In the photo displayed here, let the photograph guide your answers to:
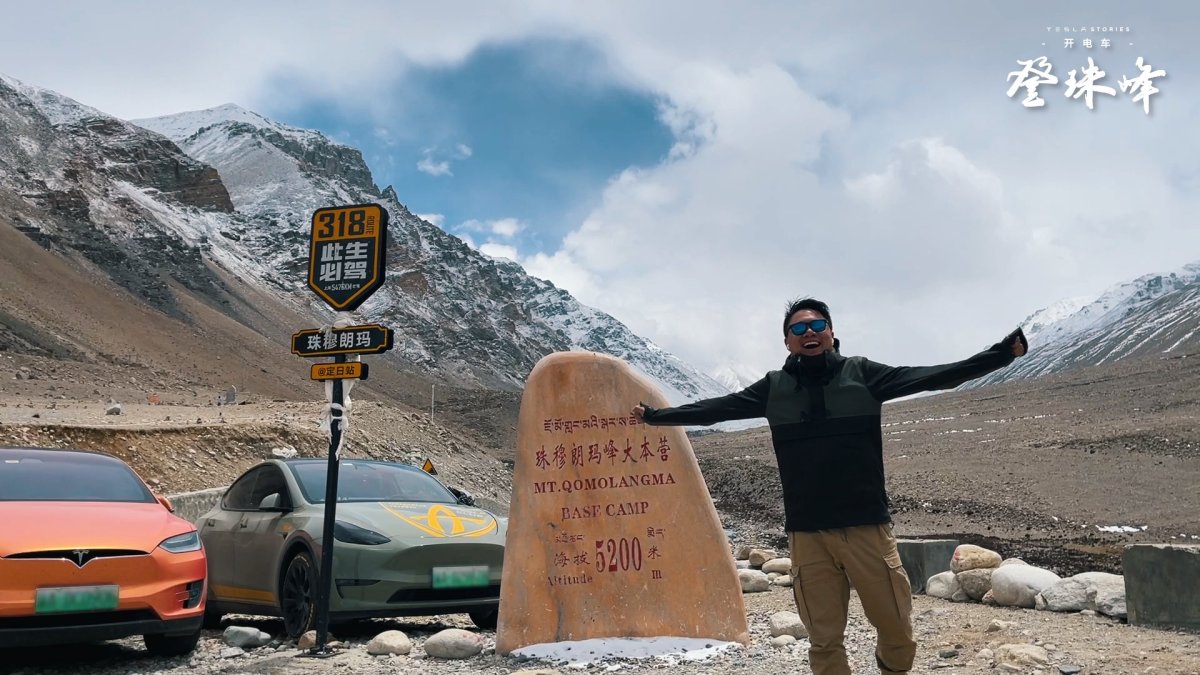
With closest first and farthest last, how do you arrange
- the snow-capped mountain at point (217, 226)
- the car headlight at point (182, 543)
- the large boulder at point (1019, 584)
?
the car headlight at point (182, 543) < the large boulder at point (1019, 584) < the snow-capped mountain at point (217, 226)

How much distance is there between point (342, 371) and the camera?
24.4ft

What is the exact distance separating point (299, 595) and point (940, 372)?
213 inches

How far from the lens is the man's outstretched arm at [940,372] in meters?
3.92

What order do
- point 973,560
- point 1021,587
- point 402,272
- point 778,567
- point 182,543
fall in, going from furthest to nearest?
point 402,272
point 778,567
point 973,560
point 1021,587
point 182,543

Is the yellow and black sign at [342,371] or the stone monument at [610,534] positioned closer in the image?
the stone monument at [610,534]

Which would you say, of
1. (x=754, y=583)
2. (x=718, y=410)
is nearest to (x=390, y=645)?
(x=718, y=410)

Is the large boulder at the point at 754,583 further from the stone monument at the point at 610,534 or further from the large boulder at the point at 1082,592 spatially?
the stone monument at the point at 610,534

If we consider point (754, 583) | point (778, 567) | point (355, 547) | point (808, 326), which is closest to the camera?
point (808, 326)

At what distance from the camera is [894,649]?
4.17 metres

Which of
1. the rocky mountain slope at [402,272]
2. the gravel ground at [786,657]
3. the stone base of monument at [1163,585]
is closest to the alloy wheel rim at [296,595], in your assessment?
the gravel ground at [786,657]

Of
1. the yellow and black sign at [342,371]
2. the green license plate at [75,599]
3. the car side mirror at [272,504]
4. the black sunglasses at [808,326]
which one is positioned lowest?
the green license plate at [75,599]

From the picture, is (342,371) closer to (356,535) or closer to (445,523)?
(356,535)

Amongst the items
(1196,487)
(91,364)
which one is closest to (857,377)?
(1196,487)

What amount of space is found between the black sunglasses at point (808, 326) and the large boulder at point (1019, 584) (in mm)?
4789
